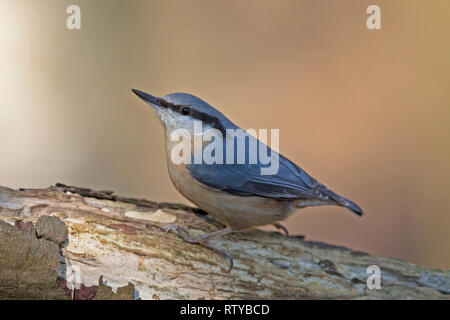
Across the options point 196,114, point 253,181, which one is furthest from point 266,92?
point 253,181

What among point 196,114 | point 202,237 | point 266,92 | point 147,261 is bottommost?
point 147,261

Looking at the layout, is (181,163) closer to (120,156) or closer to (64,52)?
(120,156)

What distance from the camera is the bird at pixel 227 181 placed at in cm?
336

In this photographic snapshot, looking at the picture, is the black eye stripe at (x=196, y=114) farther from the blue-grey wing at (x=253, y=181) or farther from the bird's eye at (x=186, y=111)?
the blue-grey wing at (x=253, y=181)

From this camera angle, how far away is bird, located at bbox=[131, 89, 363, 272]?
11.0 feet

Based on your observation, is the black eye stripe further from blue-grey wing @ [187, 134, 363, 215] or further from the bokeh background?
the bokeh background

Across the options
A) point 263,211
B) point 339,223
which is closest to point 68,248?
point 263,211

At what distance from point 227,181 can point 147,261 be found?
2.61 feet

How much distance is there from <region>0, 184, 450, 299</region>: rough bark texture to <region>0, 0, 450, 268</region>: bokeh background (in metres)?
2.10

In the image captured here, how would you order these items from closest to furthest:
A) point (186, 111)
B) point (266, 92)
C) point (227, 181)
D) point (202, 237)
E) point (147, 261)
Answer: point (147, 261)
point (202, 237)
point (227, 181)
point (186, 111)
point (266, 92)

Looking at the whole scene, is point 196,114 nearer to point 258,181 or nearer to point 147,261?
point 258,181

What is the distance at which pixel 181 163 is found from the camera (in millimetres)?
3402

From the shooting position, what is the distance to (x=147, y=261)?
2945 mm

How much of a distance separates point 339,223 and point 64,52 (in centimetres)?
382
